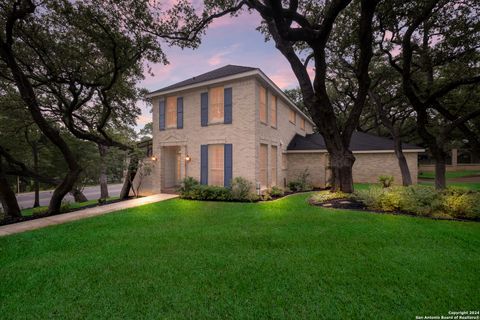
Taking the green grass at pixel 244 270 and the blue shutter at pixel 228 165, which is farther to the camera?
the blue shutter at pixel 228 165

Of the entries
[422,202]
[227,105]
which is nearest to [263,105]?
[227,105]

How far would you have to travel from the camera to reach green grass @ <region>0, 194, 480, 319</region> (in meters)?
2.58

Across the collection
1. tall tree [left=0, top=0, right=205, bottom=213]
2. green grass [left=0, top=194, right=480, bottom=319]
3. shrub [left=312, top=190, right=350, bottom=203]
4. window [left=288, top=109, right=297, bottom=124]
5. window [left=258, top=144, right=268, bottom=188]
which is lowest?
green grass [left=0, top=194, right=480, bottom=319]

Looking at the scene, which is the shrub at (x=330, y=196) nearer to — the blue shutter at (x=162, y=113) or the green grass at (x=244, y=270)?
the green grass at (x=244, y=270)

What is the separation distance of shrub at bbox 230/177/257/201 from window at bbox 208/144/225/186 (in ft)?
4.52

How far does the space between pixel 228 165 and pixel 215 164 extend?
0.99m

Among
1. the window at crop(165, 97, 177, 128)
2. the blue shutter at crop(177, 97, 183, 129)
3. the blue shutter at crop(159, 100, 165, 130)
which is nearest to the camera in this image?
the blue shutter at crop(177, 97, 183, 129)

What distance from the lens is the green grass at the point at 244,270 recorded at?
8.46 ft

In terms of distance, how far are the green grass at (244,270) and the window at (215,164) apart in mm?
5116

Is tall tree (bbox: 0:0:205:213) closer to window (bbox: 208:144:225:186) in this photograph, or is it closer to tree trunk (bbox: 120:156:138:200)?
tree trunk (bbox: 120:156:138:200)

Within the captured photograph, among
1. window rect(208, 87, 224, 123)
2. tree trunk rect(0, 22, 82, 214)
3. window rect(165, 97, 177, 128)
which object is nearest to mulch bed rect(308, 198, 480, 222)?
window rect(208, 87, 224, 123)

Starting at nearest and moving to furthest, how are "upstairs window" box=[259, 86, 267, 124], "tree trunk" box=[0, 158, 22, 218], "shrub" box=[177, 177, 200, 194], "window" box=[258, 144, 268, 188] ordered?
"tree trunk" box=[0, 158, 22, 218] < "shrub" box=[177, 177, 200, 194] < "upstairs window" box=[259, 86, 267, 124] < "window" box=[258, 144, 268, 188]

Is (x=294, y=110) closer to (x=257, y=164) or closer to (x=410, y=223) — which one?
(x=257, y=164)

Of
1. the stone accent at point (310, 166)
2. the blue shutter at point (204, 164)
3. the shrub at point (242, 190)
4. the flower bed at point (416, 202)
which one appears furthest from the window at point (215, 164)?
the stone accent at point (310, 166)
